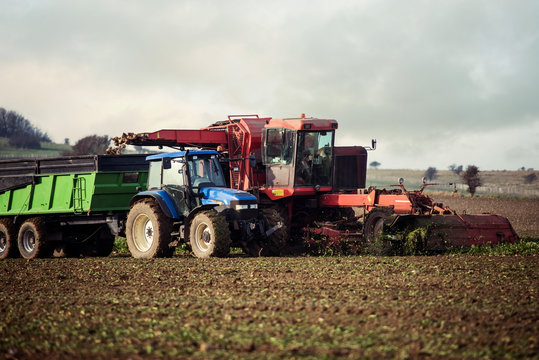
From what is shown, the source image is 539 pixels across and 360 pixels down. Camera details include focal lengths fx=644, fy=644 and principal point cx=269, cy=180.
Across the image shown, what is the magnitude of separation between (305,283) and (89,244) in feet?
29.9

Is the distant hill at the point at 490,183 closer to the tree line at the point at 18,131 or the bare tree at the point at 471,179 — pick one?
the bare tree at the point at 471,179

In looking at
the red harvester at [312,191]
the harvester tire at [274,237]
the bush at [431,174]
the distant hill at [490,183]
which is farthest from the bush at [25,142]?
the harvester tire at [274,237]

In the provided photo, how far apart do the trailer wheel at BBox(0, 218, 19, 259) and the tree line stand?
73.8 m

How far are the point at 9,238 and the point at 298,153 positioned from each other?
325 inches

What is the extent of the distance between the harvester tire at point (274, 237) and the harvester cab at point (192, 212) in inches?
7.3

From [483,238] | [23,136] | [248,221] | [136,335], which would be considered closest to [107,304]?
[136,335]

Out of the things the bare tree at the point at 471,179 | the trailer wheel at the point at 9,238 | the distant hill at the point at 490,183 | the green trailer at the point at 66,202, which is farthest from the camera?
the distant hill at the point at 490,183

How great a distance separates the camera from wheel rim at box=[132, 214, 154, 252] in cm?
1569

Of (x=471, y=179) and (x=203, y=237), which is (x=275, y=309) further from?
(x=471, y=179)

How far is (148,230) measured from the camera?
15.7 meters

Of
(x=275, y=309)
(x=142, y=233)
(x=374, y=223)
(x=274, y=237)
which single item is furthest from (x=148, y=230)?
(x=275, y=309)

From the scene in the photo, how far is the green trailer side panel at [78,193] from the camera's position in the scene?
16328 millimetres

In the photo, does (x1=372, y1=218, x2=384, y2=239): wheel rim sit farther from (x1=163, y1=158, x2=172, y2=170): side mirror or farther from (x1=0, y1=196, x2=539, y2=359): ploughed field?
(x1=163, y1=158, x2=172, y2=170): side mirror

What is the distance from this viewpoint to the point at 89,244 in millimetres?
17953
